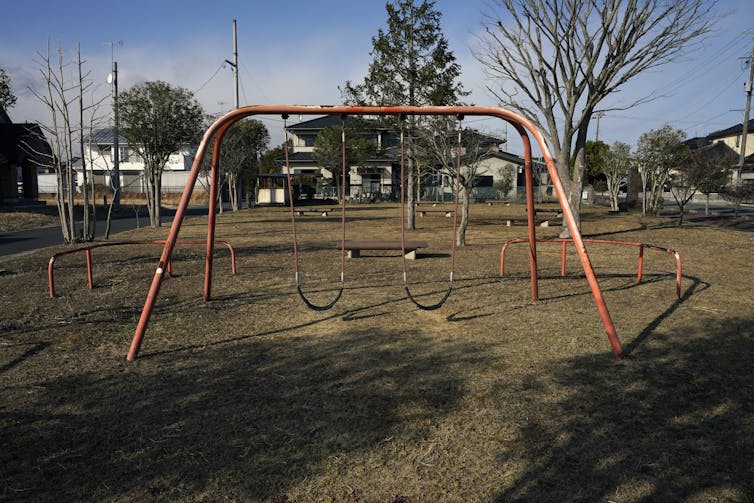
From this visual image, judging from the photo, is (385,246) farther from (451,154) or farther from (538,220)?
(538,220)

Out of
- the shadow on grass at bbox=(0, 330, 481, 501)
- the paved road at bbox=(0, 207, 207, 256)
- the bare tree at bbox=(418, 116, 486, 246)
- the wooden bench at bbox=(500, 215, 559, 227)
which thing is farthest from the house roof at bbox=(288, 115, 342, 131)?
the shadow on grass at bbox=(0, 330, 481, 501)

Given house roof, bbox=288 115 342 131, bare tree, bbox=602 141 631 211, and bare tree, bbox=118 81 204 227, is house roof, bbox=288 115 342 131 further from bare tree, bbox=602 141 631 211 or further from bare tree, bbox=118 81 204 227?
bare tree, bbox=118 81 204 227

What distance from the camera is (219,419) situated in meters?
3.78

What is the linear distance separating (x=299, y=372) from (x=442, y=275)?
530 centimetres

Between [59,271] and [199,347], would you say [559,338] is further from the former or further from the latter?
[59,271]

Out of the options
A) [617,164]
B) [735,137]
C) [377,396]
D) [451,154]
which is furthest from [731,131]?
[377,396]

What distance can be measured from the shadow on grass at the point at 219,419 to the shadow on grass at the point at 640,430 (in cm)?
81

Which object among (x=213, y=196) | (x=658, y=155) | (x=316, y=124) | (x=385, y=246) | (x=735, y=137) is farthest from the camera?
(x=735, y=137)

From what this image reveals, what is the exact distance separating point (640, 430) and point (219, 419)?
296cm

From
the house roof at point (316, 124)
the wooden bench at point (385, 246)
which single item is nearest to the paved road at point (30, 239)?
the wooden bench at point (385, 246)

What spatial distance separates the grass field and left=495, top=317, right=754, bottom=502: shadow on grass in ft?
0.05

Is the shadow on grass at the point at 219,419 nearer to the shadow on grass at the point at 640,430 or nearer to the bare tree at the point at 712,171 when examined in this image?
the shadow on grass at the point at 640,430

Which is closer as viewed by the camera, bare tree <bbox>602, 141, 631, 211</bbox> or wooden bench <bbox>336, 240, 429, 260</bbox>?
wooden bench <bbox>336, 240, 429, 260</bbox>

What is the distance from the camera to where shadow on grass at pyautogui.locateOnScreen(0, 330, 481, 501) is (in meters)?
3.01
